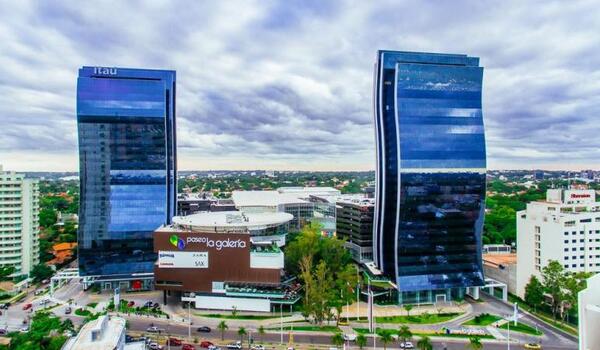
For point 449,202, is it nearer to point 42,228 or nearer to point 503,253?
point 503,253

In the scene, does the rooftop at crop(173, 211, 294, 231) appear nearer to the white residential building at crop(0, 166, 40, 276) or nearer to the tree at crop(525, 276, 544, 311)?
the white residential building at crop(0, 166, 40, 276)

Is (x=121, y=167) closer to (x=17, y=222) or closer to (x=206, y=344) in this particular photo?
(x=17, y=222)

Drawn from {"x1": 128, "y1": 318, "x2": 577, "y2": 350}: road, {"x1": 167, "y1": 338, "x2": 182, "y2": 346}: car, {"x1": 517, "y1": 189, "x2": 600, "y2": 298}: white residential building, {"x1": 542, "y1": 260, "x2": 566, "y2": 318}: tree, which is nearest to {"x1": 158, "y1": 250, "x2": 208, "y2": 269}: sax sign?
{"x1": 128, "y1": 318, "x2": 577, "y2": 350}: road

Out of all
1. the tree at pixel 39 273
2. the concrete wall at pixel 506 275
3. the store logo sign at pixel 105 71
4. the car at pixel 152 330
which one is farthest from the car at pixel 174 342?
the concrete wall at pixel 506 275

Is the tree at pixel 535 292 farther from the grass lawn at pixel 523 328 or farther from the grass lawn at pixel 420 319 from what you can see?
the grass lawn at pixel 420 319

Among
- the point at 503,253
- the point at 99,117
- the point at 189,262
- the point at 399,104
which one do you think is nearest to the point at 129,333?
the point at 189,262
